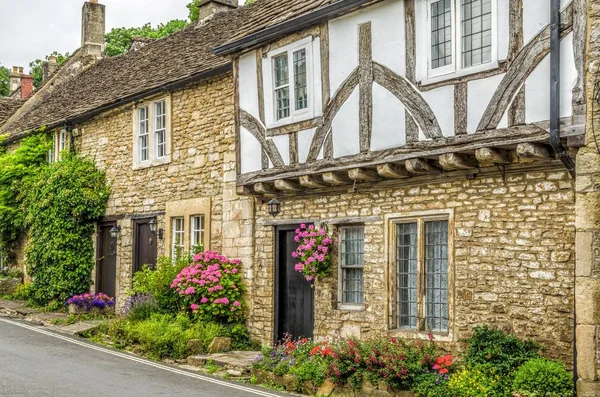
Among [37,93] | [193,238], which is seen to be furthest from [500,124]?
[37,93]

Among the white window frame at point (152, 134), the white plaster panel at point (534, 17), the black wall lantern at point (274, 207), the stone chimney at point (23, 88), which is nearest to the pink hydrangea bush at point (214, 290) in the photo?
the black wall lantern at point (274, 207)

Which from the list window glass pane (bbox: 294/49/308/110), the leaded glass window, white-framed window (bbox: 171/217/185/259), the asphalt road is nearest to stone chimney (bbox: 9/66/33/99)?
white-framed window (bbox: 171/217/185/259)

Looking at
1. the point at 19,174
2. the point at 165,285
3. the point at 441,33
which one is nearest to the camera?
the point at 441,33

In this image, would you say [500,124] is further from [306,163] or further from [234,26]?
[234,26]

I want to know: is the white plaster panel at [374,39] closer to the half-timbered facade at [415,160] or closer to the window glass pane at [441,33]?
the half-timbered facade at [415,160]

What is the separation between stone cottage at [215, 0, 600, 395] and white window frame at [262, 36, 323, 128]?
0.10ft

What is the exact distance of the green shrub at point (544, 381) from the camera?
9117mm

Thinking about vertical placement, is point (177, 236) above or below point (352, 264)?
above

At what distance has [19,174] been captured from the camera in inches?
920

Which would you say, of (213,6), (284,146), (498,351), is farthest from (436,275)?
(213,6)

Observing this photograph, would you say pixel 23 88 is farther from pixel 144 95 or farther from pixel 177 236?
pixel 177 236

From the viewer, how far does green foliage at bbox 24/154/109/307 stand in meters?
20.4

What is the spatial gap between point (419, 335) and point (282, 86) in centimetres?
516

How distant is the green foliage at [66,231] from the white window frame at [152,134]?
1.91 metres
